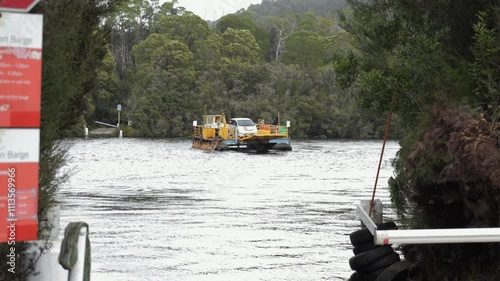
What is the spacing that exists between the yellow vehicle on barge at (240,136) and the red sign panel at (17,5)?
2293 inches

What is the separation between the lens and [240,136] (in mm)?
66438

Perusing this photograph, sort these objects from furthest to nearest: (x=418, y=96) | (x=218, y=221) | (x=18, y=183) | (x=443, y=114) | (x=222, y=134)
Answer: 1. (x=222, y=134)
2. (x=218, y=221)
3. (x=418, y=96)
4. (x=443, y=114)
5. (x=18, y=183)

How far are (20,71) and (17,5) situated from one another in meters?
0.57

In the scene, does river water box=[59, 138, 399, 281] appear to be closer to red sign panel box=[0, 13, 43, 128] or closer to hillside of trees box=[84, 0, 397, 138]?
red sign panel box=[0, 13, 43, 128]

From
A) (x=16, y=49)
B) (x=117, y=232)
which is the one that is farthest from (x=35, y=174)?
(x=117, y=232)

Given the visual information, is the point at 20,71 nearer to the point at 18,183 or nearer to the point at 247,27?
the point at 18,183

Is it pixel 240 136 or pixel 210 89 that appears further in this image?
pixel 210 89

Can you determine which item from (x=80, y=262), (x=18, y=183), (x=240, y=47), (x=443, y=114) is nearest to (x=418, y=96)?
(x=443, y=114)

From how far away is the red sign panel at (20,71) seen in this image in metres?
5.43

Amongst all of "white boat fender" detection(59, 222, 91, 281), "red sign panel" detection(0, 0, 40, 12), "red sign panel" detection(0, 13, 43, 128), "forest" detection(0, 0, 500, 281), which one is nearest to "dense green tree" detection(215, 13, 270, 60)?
"forest" detection(0, 0, 500, 281)

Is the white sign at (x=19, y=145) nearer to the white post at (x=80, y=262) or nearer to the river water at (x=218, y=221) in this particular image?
the white post at (x=80, y=262)

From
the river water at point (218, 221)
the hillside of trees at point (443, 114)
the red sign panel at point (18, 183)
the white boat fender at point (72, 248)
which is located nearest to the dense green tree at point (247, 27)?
the river water at point (218, 221)

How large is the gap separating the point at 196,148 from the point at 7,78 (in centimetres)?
6597

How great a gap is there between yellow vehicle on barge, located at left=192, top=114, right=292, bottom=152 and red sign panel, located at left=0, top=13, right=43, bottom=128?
5842 cm
